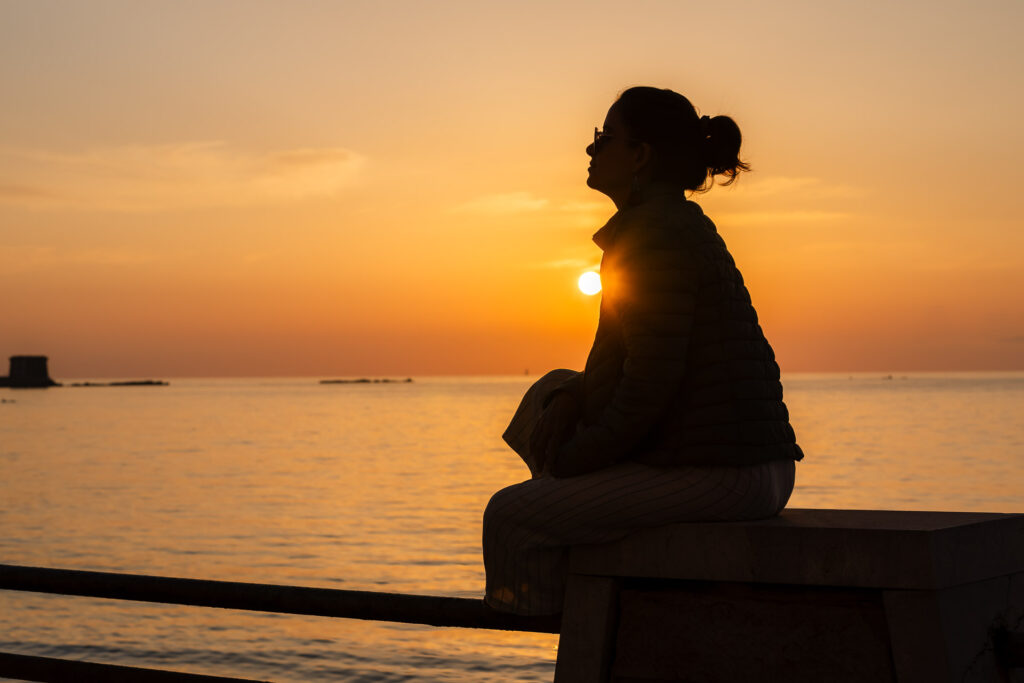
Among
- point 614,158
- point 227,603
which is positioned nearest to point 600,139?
point 614,158

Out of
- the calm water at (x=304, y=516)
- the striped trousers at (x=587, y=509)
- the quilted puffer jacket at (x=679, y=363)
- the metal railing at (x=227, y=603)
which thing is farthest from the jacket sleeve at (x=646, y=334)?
the calm water at (x=304, y=516)

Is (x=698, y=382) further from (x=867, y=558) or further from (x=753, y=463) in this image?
(x=867, y=558)

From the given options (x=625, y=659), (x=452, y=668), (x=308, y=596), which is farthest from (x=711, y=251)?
(x=452, y=668)

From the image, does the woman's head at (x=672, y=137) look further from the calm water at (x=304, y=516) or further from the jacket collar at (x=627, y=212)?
the calm water at (x=304, y=516)

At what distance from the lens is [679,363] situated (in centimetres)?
292

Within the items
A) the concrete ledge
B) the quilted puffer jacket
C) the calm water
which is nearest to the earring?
the quilted puffer jacket

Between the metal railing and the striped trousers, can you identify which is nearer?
the striped trousers

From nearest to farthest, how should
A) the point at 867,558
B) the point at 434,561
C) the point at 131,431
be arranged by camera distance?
1. the point at 867,558
2. the point at 434,561
3. the point at 131,431

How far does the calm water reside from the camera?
13.6 metres

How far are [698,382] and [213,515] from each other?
88.1ft

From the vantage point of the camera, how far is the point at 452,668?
12.5 metres

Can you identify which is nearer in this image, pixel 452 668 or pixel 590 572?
pixel 590 572

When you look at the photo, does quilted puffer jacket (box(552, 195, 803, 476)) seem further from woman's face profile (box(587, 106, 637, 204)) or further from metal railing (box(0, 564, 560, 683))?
metal railing (box(0, 564, 560, 683))

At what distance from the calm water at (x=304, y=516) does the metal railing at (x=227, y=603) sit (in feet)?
27.7
